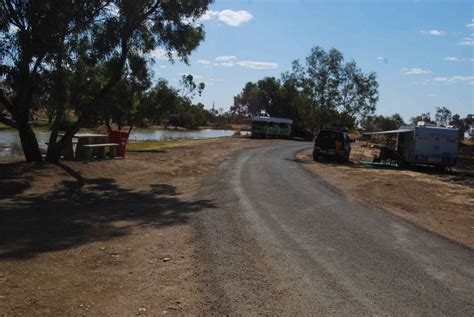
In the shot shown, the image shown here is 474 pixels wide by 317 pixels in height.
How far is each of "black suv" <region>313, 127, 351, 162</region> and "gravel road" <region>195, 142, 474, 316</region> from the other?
66.2 feet

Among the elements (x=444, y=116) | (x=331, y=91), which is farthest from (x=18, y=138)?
(x=444, y=116)

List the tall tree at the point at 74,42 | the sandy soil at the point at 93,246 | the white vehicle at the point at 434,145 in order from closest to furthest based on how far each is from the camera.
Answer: the sandy soil at the point at 93,246, the tall tree at the point at 74,42, the white vehicle at the point at 434,145

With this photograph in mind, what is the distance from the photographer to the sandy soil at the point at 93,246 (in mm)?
5445

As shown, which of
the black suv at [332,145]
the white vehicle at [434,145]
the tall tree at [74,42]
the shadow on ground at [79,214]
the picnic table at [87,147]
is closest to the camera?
the shadow on ground at [79,214]

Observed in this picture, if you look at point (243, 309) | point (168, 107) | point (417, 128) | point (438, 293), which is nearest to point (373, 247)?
point (438, 293)

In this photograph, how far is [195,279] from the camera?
6.23 metres

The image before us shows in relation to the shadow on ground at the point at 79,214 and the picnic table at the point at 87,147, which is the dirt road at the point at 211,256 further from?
the picnic table at the point at 87,147

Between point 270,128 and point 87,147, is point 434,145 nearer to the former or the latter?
point 87,147

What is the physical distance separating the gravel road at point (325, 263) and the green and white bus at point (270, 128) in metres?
50.0

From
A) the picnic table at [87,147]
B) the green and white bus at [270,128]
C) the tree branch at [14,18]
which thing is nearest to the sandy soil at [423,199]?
the picnic table at [87,147]

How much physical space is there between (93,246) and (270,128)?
183 ft

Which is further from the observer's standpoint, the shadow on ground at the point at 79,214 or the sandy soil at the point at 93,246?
the shadow on ground at the point at 79,214

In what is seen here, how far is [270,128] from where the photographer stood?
207 feet

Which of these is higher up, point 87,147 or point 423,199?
point 87,147
